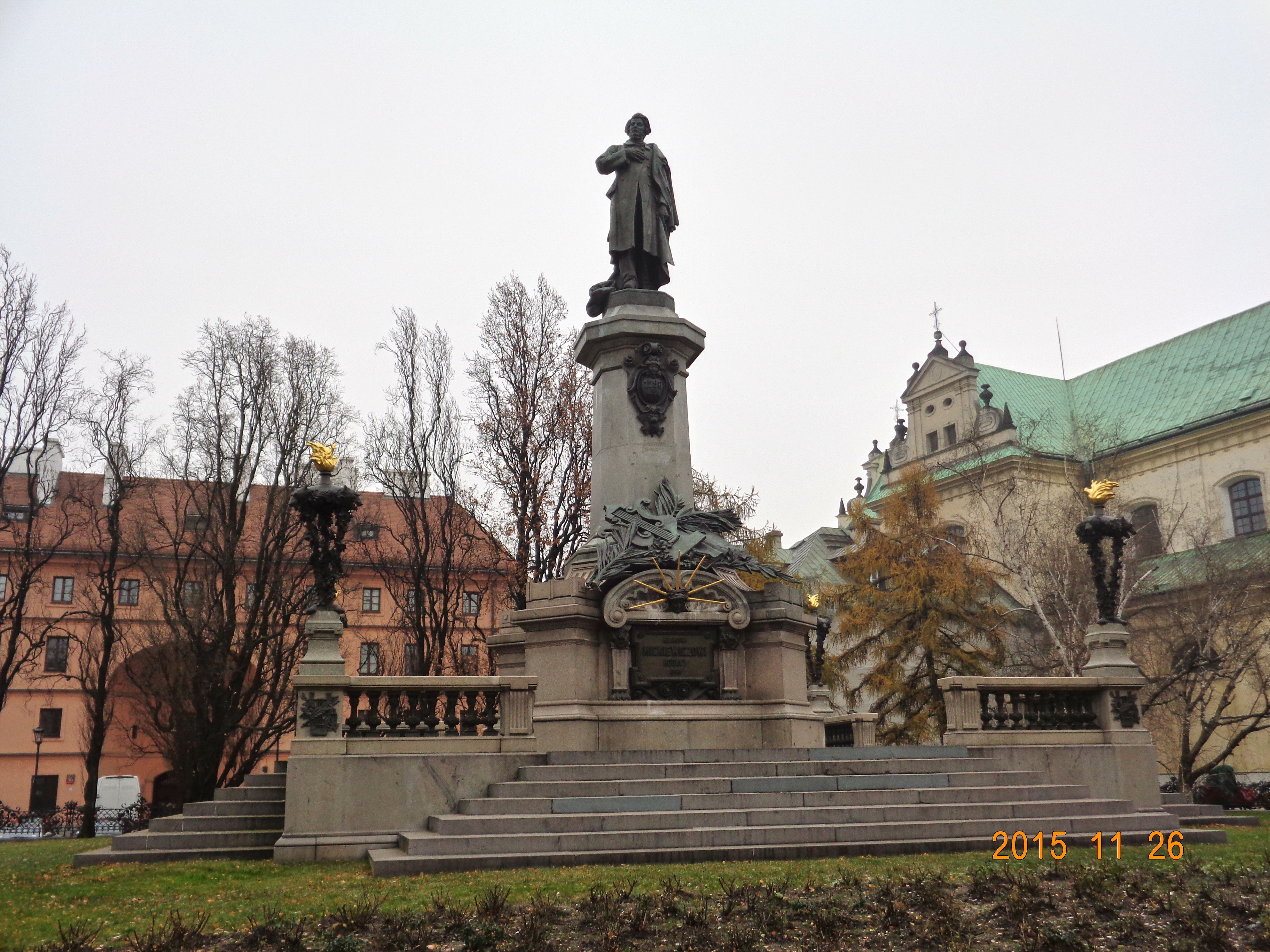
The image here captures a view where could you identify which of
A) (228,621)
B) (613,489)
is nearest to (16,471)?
(228,621)

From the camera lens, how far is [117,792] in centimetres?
4488

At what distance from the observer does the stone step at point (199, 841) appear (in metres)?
13.8

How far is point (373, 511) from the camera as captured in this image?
5306 centimetres

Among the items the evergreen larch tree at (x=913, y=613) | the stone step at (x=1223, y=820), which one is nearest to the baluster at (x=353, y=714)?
the stone step at (x=1223, y=820)

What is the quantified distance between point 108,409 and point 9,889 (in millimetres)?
22844

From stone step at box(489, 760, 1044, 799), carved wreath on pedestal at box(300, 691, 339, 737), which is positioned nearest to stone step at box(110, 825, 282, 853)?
carved wreath on pedestal at box(300, 691, 339, 737)

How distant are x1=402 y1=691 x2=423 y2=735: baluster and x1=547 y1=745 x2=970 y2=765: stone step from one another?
5.92 ft

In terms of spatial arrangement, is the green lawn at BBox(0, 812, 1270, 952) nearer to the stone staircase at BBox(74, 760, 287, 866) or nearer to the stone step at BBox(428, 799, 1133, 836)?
the stone staircase at BBox(74, 760, 287, 866)

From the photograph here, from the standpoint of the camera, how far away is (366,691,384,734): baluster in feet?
47.3

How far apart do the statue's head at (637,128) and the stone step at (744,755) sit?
11129 millimetres

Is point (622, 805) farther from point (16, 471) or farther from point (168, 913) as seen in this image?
point (16, 471)

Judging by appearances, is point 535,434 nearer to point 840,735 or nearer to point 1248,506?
point 840,735

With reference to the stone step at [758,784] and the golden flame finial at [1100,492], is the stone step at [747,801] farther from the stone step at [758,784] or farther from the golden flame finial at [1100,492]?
the golden flame finial at [1100,492]

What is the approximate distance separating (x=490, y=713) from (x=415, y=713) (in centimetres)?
100
